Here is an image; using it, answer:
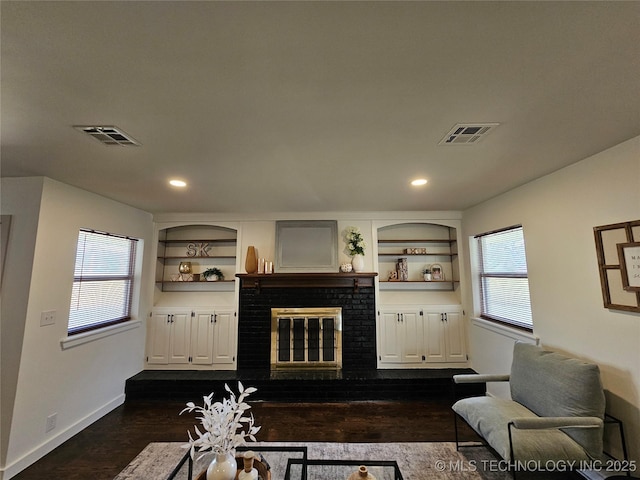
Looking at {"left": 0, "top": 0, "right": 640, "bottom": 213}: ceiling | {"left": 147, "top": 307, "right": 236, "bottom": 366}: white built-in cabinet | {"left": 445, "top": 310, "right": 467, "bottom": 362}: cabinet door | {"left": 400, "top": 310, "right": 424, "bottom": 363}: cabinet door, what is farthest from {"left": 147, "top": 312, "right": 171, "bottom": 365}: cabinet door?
{"left": 445, "top": 310, "right": 467, "bottom": 362}: cabinet door

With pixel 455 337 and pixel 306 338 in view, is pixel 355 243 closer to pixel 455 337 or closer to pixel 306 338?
pixel 306 338

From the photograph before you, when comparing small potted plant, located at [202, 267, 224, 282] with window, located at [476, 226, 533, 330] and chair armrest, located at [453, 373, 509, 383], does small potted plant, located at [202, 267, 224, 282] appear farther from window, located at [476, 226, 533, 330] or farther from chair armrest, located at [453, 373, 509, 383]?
window, located at [476, 226, 533, 330]

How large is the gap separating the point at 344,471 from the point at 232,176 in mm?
2667

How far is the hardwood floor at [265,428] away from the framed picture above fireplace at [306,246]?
71.3 inches

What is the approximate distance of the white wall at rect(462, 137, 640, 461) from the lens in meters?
1.90

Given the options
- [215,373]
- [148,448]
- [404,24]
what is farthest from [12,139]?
[215,373]

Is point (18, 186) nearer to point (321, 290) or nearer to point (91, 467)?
point (91, 467)

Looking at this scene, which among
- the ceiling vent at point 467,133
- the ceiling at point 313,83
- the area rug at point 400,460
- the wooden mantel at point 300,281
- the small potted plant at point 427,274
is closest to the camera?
the ceiling at point 313,83

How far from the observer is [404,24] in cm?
101

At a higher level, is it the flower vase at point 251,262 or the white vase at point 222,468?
the flower vase at point 251,262

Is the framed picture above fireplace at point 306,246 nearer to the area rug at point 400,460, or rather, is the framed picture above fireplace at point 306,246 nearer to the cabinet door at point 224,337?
the cabinet door at point 224,337

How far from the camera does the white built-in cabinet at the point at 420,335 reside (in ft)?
13.3

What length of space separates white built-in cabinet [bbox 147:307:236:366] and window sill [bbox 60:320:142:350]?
1.11 ft

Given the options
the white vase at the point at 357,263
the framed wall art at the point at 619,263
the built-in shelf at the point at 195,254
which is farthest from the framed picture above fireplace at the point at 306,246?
the framed wall art at the point at 619,263
